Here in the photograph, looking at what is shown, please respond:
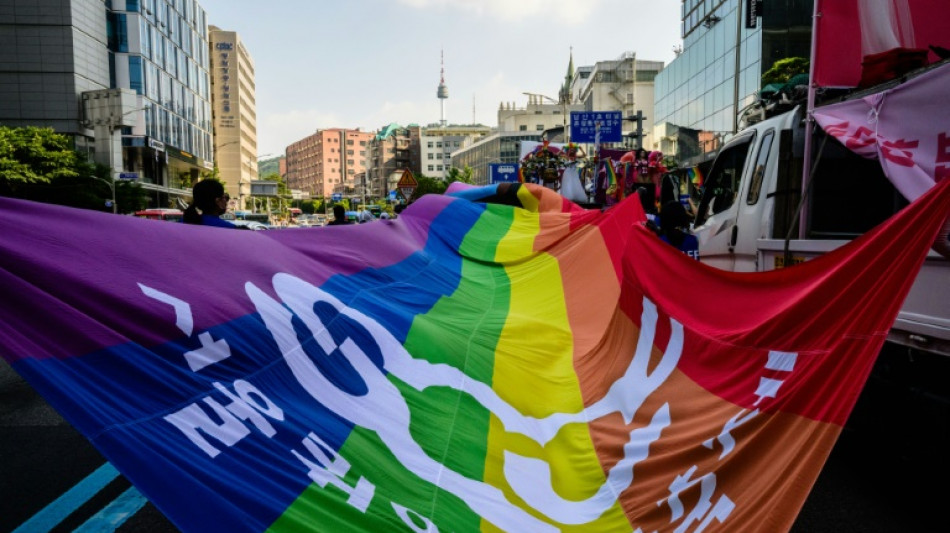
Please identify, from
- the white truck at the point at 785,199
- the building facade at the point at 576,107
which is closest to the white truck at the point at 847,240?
the white truck at the point at 785,199

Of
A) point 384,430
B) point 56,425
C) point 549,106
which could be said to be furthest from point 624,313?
point 549,106

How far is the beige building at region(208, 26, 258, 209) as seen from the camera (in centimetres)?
11806

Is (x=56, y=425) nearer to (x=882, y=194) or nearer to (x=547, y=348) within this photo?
(x=547, y=348)

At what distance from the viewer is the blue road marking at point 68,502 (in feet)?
12.1

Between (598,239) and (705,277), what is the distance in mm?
2739

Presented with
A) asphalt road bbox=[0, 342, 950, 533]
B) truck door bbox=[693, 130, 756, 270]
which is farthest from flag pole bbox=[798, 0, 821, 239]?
truck door bbox=[693, 130, 756, 270]

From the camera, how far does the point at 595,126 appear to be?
2884cm

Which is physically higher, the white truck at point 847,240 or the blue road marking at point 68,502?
the white truck at point 847,240

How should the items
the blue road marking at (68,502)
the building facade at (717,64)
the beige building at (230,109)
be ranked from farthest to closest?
the beige building at (230,109) → the building facade at (717,64) → the blue road marking at (68,502)

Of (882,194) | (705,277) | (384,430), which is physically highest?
(882,194)

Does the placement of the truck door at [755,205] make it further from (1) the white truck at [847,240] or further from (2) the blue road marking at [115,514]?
(2) the blue road marking at [115,514]

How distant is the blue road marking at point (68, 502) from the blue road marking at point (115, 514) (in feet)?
0.56

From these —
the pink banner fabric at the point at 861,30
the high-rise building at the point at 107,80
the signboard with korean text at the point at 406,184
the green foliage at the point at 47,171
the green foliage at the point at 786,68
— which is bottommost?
the signboard with korean text at the point at 406,184

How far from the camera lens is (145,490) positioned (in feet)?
7.26
